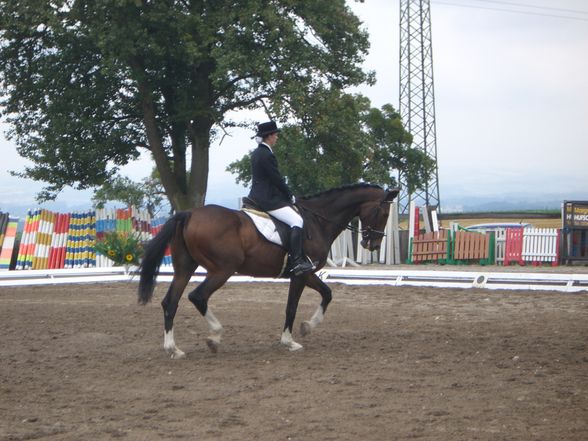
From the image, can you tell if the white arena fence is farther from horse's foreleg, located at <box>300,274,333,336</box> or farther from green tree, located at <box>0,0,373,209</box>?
green tree, located at <box>0,0,373,209</box>

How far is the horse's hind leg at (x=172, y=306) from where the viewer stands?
377 inches

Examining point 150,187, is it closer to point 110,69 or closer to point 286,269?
point 110,69

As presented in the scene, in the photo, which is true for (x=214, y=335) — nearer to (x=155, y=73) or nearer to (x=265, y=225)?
(x=265, y=225)

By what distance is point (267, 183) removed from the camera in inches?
405

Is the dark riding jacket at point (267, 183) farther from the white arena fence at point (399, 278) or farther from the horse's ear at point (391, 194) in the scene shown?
the white arena fence at point (399, 278)

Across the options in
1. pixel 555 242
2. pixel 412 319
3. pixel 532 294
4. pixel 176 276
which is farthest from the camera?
pixel 555 242

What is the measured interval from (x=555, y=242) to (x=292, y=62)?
30.5 feet

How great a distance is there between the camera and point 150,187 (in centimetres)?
4628

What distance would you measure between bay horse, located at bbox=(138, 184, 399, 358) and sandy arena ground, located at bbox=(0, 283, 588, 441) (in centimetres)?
42

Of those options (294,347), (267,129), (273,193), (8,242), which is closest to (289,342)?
(294,347)

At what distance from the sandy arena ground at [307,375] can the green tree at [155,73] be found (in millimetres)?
14626

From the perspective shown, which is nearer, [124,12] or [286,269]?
[286,269]

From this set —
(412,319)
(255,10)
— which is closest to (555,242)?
(255,10)

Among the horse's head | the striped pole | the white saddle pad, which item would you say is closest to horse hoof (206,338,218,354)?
the white saddle pad
